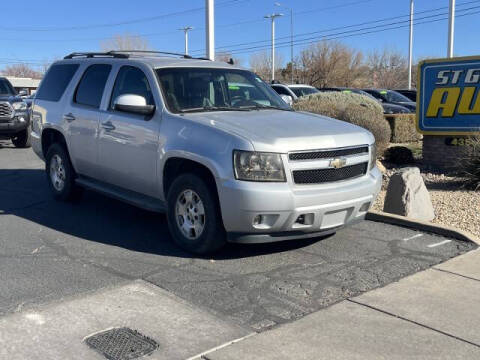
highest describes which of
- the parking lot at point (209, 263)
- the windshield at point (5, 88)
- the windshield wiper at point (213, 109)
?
the windshield at point (5, 88)

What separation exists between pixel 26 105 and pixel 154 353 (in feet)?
42.7

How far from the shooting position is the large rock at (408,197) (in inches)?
271

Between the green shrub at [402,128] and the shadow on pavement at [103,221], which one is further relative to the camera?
the green shrub at [402,128]

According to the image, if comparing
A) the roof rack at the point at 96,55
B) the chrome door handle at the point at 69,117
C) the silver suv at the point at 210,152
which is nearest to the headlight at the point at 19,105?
the roof rack at the point at 96,55

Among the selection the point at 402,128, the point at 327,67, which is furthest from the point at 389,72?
the point at 402,128

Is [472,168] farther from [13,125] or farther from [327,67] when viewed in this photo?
[327,67]

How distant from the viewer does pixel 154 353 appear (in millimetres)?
3549

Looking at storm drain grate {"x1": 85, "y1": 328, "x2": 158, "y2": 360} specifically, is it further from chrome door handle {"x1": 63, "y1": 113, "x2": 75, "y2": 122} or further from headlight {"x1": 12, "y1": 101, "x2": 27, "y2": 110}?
headlight {"x1": 12, "y1": 101, "x2": 27, "y2": 110}

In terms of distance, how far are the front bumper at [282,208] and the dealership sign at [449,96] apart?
6.04 m

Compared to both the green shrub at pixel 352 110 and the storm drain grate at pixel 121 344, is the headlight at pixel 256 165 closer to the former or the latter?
the storm drain grate at pixel 121 344

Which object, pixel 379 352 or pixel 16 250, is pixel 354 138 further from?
pixel 16 250

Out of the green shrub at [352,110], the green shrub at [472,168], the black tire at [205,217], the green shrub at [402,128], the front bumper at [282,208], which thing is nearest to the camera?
the front bumper at [282,208]

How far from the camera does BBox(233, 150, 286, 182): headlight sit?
4812 millimetres

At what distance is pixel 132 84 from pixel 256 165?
2.22m
